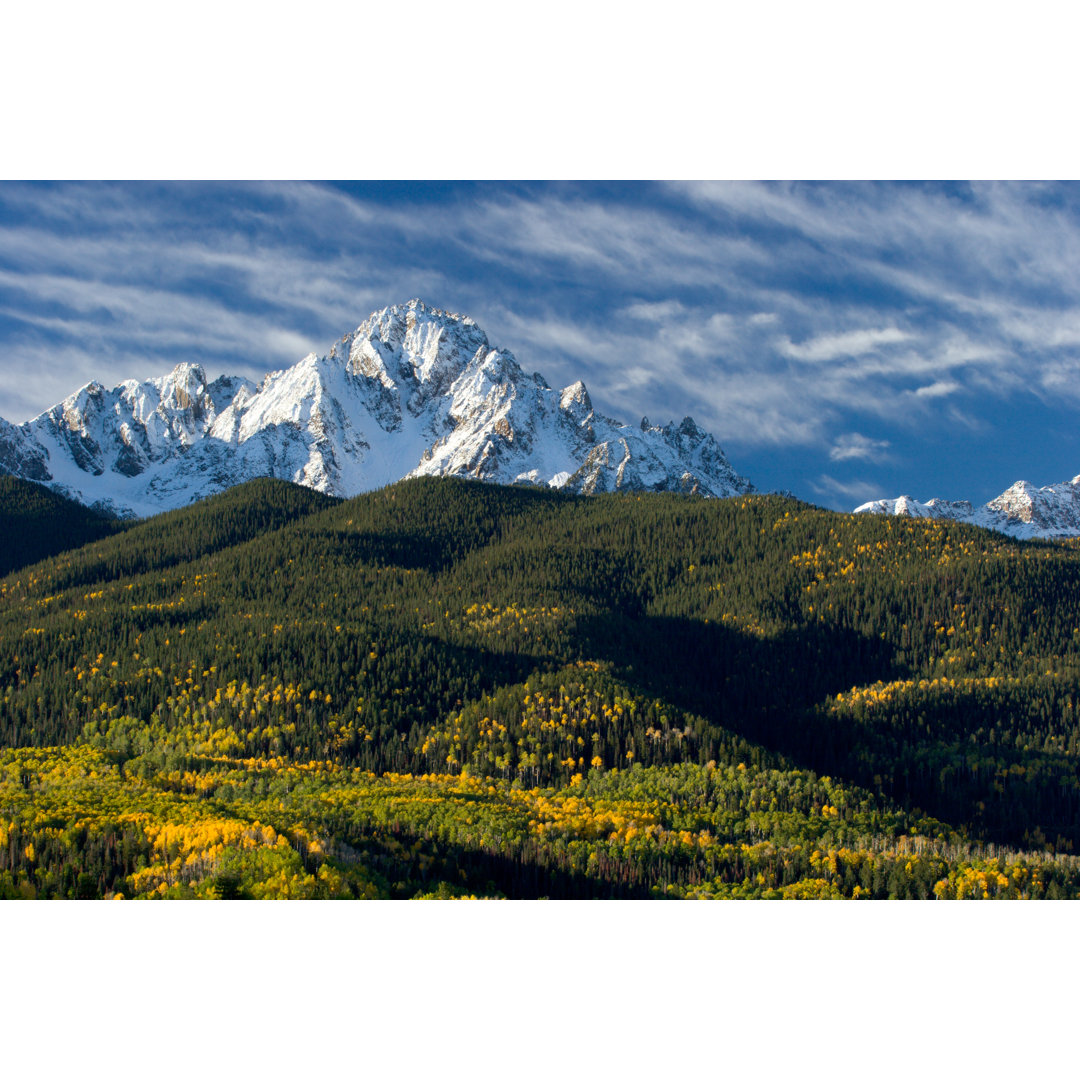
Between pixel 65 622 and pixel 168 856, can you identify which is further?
pixel 65 622

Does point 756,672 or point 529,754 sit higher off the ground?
point 756,672

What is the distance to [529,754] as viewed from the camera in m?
119

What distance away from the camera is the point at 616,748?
119 meters

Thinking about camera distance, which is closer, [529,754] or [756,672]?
[529,754]

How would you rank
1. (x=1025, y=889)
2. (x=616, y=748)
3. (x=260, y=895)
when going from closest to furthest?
(x=260, y=895)
(x=1025, y=889)
(x=616, y=748)

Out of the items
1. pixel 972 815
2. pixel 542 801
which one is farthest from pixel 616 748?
pixel 972 815

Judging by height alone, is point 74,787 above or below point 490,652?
below

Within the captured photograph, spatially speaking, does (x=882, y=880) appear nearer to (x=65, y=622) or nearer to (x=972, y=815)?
(x=972, y=815)

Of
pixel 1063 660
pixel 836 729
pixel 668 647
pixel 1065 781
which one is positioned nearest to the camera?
pixel 1065 781

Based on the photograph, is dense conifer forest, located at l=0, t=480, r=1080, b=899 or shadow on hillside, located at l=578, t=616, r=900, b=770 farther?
shadow on hillside, located at l=578, t=616, r=900, b=770

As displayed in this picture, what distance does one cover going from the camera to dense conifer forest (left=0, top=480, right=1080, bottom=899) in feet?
187

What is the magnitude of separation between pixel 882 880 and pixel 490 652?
347ft

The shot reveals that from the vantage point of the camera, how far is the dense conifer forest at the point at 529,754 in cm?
5694

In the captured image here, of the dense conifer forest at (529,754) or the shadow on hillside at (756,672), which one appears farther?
the shadow on hillside at (756,672)
